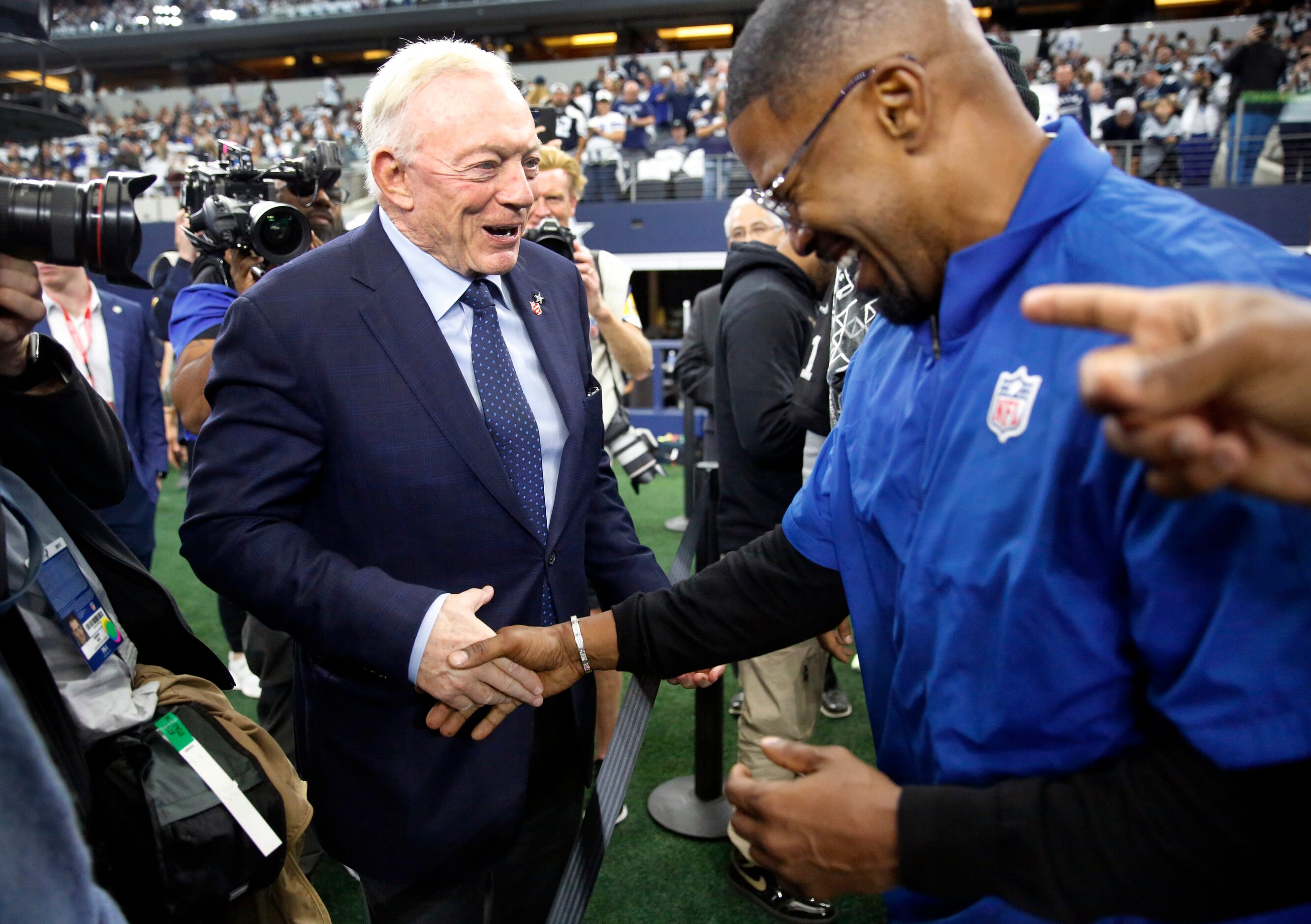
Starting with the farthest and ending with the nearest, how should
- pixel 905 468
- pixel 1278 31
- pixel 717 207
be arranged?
pixel 1278 31
pixel 717 207
pixel 905 468

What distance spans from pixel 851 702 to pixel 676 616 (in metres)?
2.67

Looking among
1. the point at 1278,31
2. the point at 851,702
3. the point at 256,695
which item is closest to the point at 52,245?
the point at 256,695

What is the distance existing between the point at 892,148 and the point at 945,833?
786mm

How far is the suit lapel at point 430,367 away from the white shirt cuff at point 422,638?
0.76 feet

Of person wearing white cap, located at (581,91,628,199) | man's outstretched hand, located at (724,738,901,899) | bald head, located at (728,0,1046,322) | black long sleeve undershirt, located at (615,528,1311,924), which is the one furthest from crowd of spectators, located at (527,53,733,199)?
black long sleeve undershirt, located at (615,528,1311,924)

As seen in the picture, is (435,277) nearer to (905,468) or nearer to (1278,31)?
(905,468)

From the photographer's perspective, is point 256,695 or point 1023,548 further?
point 256,695

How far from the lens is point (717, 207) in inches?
526

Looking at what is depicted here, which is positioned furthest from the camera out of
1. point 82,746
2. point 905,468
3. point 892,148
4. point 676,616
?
point 676,616

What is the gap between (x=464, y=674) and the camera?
1.58 meters

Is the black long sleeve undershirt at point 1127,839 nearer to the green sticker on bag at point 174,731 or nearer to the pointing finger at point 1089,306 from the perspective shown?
the pointing finger at point 1089,306

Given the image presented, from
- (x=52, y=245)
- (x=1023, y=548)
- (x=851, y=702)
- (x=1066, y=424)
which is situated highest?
(x=52, y=245)

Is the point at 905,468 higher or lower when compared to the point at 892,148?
lower

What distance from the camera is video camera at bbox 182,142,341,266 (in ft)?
8.11
